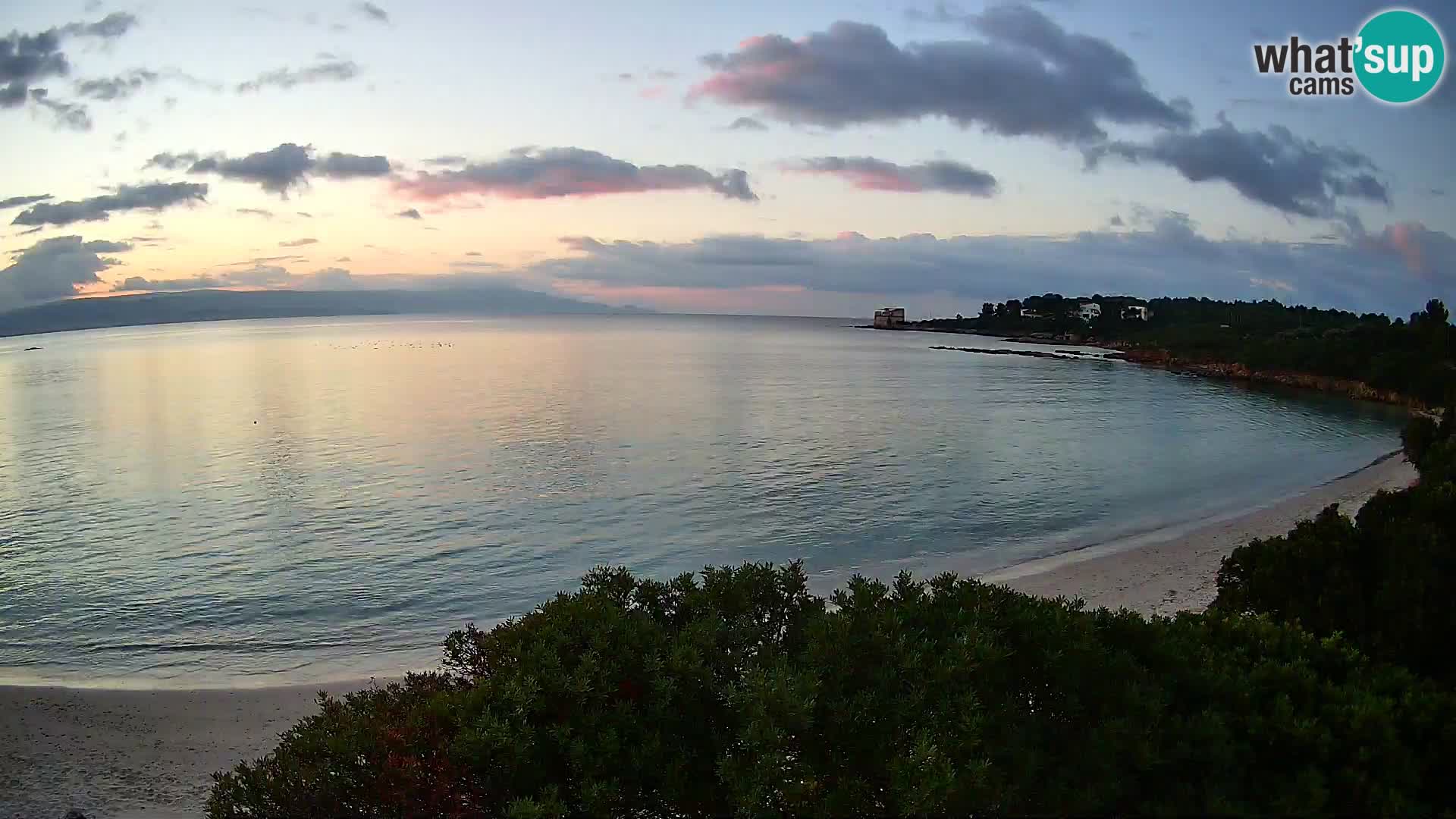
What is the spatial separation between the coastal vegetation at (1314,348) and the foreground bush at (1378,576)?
82.6 feet

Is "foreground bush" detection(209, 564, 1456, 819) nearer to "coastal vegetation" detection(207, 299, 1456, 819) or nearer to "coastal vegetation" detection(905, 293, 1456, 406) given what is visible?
"coastal vegetation" detection(207, 299, 1456, 819)

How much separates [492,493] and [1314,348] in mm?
82061

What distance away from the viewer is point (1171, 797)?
4.94 metres

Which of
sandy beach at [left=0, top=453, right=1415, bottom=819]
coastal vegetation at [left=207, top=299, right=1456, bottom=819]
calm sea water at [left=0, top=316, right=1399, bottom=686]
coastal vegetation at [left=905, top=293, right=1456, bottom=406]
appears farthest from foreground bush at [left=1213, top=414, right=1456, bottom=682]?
coastal vegetation at [left=905, top=293, right=1456, bottom=406]

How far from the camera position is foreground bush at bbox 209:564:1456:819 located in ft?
16.5

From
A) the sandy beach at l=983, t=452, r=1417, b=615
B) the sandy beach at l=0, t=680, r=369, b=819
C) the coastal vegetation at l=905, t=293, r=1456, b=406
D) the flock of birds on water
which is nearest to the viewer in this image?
the sandy beach at l=0, t=680, r=369, b=819

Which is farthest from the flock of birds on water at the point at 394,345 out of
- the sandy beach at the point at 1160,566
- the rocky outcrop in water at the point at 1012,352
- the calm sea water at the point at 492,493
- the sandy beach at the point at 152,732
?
the sandy beach at the point at 152,732

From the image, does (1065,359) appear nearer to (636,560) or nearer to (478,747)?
(636,560)

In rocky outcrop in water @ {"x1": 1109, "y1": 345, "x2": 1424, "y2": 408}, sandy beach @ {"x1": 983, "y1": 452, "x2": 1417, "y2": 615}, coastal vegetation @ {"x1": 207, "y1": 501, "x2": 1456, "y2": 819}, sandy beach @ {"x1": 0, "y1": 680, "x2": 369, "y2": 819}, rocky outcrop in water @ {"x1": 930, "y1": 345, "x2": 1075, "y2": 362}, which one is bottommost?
sandy beach @ {"x1": 0, "y1": 680, "x2": 369, "y2": 819}

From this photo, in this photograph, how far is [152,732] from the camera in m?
12.4

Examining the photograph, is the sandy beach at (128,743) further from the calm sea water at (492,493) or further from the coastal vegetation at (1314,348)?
the coastal vegetation at (1314,348)

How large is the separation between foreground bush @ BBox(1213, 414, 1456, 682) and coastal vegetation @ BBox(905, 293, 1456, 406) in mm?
25181

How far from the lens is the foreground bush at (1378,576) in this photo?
7578 millimetres

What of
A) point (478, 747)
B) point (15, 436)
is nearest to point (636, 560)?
point (478, 747)
